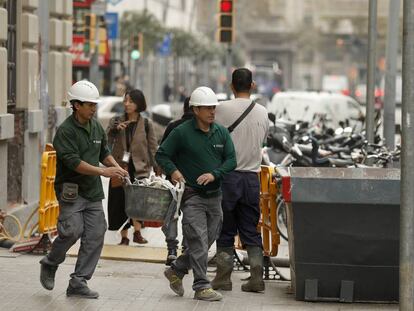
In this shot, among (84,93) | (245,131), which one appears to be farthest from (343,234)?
(84,93)

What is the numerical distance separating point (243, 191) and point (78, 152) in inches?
A: 61.0

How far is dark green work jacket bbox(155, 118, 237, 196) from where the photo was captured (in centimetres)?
1043

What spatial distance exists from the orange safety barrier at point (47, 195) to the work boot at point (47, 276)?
2.15 meters

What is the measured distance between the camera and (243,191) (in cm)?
1101

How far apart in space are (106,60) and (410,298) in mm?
45682

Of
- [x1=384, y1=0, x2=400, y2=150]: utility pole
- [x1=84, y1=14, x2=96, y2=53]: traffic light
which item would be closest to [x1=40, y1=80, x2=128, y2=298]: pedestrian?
[x1=384, y1=0, x2=400, y2=150]: utility pole

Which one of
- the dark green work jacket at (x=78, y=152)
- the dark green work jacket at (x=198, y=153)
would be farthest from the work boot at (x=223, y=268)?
the dark green work jacket at (x=78, y=152)

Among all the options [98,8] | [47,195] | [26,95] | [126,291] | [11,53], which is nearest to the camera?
[126,291]

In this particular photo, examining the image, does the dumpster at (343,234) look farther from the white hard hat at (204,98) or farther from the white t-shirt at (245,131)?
the white hard hat at (204,98)

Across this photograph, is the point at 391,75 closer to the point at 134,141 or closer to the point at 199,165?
the point at 134,141

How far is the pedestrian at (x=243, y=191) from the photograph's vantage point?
11.0m

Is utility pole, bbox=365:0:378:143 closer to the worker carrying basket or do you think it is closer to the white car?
the worker carrying basket

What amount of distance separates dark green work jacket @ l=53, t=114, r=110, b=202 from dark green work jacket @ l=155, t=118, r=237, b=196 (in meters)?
0.54

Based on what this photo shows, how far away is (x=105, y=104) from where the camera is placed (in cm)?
3712
